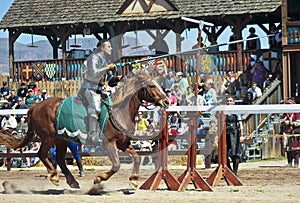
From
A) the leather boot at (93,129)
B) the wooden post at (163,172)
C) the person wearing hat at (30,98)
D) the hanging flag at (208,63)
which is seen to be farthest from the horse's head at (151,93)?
the hanging flag at (208,63)

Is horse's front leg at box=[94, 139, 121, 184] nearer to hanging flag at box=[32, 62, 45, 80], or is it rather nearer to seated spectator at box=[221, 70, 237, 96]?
seated spectator at box=[221, 70, 237, 96]

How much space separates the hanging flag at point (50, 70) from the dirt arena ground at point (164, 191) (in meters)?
13.6

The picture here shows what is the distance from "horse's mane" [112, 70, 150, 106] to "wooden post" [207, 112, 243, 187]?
67.5 inches

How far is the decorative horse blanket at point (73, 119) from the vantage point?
571 inches

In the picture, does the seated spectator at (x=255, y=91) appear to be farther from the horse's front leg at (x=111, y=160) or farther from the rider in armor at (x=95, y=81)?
the horse's front leg at (x=111, y=160)

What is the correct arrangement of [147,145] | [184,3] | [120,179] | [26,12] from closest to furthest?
[120,179] → [147,145] → [184,3] → [26,12]

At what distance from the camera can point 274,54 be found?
27141mm

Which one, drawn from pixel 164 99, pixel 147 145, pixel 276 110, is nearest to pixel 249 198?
pixel 164 99

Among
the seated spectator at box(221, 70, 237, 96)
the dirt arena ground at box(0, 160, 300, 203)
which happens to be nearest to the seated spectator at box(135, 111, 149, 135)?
the dirt arena ground at box(0, 160, 300, 203)

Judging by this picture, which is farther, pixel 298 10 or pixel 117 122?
pixel 298 10

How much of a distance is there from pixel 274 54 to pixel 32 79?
988cm

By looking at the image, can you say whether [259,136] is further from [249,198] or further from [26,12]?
[26,12]

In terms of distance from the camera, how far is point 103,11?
107ft

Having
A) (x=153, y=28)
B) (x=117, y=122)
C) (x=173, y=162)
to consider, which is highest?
(x=153, y=28)
